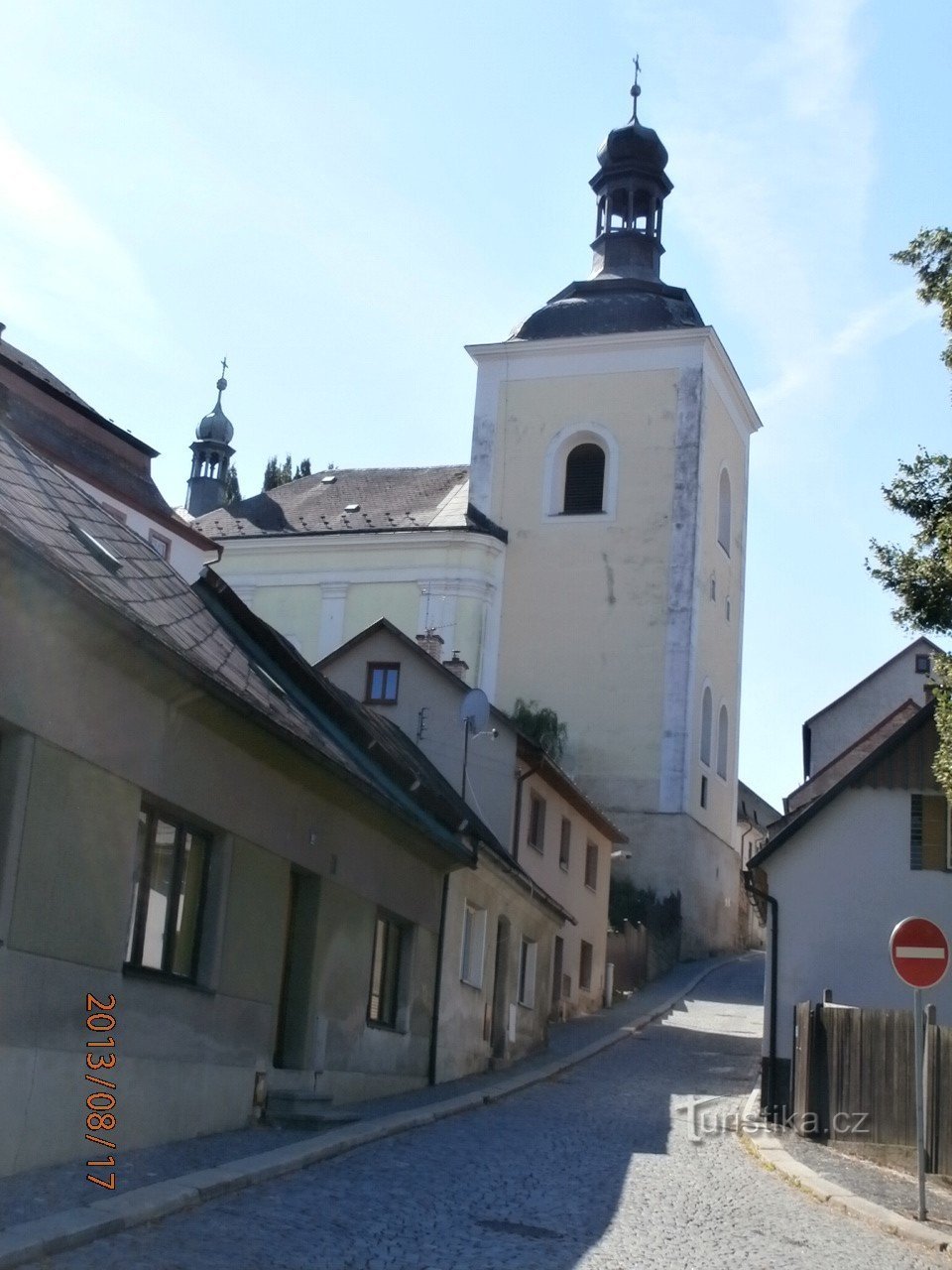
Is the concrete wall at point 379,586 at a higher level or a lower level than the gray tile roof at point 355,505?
lower

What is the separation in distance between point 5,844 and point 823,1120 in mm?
10148

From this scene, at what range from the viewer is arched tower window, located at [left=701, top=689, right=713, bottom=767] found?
159ft

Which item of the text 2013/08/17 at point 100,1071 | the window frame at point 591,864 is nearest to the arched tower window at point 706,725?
the window frame at point 591,864

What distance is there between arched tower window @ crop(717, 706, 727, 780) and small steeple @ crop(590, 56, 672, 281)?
43.4ft

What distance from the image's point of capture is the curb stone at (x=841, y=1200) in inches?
451

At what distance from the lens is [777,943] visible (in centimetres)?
2112

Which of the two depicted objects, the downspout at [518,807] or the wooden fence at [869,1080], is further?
the downspout at [518,807]

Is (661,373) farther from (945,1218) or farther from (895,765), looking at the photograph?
(945,1218)

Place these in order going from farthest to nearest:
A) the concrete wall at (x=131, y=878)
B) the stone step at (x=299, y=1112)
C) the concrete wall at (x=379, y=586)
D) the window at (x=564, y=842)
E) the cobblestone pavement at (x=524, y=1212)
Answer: the concrete wall at (x=379, y=586) < the window at (x=564, y=842) < the stone step at (x=299, y=1112) < the concrete wall at (x=131, y=878) < the cobblestone pavement at (x=524, y=1212)

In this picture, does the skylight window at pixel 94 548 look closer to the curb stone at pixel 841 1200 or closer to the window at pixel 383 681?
the curb stone at pixel 841 1200

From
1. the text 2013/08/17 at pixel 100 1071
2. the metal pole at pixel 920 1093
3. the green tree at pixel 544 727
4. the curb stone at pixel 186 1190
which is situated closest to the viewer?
the curb stone at pixel 186 1190

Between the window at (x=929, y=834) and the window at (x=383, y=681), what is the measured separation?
865cm

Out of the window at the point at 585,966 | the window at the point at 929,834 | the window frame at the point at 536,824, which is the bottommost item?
the window at the point at 585,966

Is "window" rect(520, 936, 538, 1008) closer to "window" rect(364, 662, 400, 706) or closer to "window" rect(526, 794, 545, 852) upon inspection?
"window" rect(526, 794, 545, 852)
